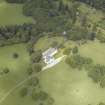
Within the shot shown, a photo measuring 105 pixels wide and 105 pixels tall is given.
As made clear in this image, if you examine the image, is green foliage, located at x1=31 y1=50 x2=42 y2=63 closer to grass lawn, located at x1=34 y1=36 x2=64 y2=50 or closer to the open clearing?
the open clearing

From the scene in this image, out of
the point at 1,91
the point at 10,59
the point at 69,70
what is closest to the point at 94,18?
the point at 69,70

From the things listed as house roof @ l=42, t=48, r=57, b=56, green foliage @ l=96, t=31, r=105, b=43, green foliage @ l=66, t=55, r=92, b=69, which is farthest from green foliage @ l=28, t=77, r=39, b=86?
green foliage @ l=96, t=31, r=105, b=43

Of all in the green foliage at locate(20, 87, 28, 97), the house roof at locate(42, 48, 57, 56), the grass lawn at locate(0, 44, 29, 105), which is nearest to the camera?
the green foliage at locate(20, 87, 28, 97)

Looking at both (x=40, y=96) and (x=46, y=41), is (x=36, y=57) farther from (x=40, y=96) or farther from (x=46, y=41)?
(x=40, y=96)

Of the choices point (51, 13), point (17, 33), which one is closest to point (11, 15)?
point (17, 33)

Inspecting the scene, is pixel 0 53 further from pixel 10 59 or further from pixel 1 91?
pixel 1 91
